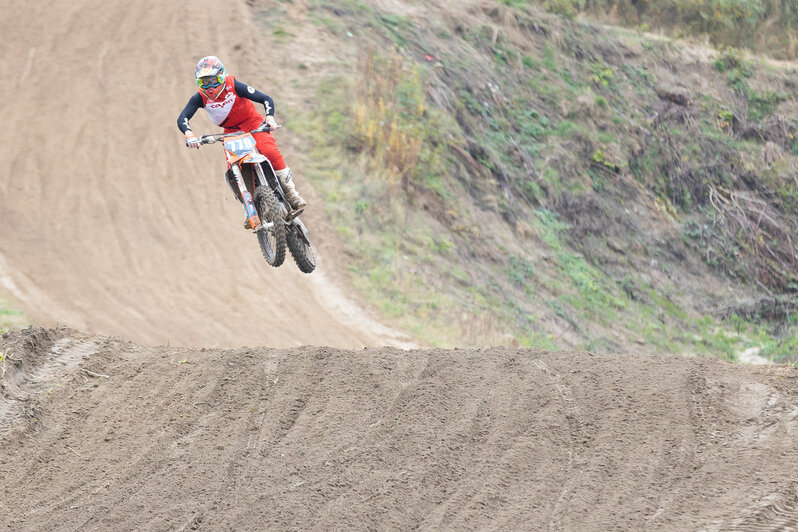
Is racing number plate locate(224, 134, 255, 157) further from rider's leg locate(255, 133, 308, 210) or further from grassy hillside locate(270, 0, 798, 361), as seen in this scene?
grassy hillside locate(270, 0, 798, 361)

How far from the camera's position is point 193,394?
7.07 metres

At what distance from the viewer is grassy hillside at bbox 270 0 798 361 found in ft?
45.6

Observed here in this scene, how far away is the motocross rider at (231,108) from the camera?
27.6ft

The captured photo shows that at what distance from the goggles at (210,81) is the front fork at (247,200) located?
858mm

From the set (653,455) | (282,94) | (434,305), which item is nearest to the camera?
(653,455)

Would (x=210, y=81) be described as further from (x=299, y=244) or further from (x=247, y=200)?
(x=299, y=244)

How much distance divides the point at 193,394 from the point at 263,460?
1392mm

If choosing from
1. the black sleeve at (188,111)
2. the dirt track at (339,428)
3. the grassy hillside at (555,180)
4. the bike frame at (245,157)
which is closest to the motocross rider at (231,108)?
the black sleeve at (188,111)

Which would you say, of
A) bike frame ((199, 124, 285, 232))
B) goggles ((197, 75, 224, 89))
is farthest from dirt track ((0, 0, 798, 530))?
goggles ((197, 75, 224, 89))

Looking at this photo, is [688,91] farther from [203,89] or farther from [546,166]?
[203,89]

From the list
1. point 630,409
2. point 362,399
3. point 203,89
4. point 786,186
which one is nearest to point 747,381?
point 630,409

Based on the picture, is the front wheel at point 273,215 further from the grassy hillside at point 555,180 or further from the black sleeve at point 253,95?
the grassy hillside at point 555,180

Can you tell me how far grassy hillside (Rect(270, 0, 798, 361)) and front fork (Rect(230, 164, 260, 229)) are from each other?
151 inches

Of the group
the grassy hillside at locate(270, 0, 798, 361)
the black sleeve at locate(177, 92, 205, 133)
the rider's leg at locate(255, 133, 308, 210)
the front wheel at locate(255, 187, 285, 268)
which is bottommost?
the grassy hillside at locate(270, 0, 798, 361)
